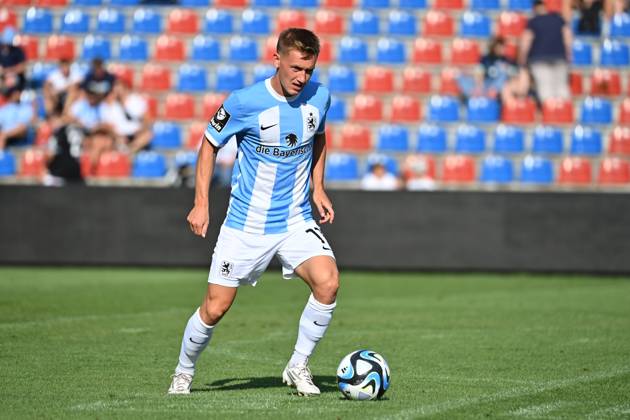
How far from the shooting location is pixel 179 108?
2148cm

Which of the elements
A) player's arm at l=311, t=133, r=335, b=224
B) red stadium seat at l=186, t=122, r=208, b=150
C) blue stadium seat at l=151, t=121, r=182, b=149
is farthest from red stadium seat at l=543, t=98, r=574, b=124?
player's arm at l=311, t=133, r=335, b=224

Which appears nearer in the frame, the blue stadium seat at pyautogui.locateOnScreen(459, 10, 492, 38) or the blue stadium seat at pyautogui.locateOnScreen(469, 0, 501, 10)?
the blue stadium seat at pyautogui.locateOnScreen(459, 10, 492, 38)

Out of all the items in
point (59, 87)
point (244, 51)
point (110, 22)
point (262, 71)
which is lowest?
point (59, 87)

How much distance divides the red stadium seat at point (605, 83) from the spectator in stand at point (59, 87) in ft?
31.1

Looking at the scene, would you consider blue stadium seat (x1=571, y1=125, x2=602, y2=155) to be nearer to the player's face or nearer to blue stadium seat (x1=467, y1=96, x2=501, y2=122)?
blue stadium seat (x1=467, y1=96, x2=501, y2=122)

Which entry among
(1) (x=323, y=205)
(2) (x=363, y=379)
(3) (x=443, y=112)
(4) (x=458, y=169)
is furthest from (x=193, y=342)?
(3) (x=443, y=112)

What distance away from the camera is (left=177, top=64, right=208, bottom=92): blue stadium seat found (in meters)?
21.9

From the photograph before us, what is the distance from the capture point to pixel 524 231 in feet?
58.9

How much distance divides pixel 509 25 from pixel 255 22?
193 inches

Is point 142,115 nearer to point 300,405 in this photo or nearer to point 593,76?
point 593,76

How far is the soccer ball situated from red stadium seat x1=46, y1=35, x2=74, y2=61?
1616cm

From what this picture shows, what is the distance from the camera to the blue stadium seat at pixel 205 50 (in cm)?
2233

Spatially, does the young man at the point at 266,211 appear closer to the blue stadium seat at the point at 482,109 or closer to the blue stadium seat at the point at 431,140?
the blue stadium seat at the point at 431,140

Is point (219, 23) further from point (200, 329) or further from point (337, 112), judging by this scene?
point (200, 329)
